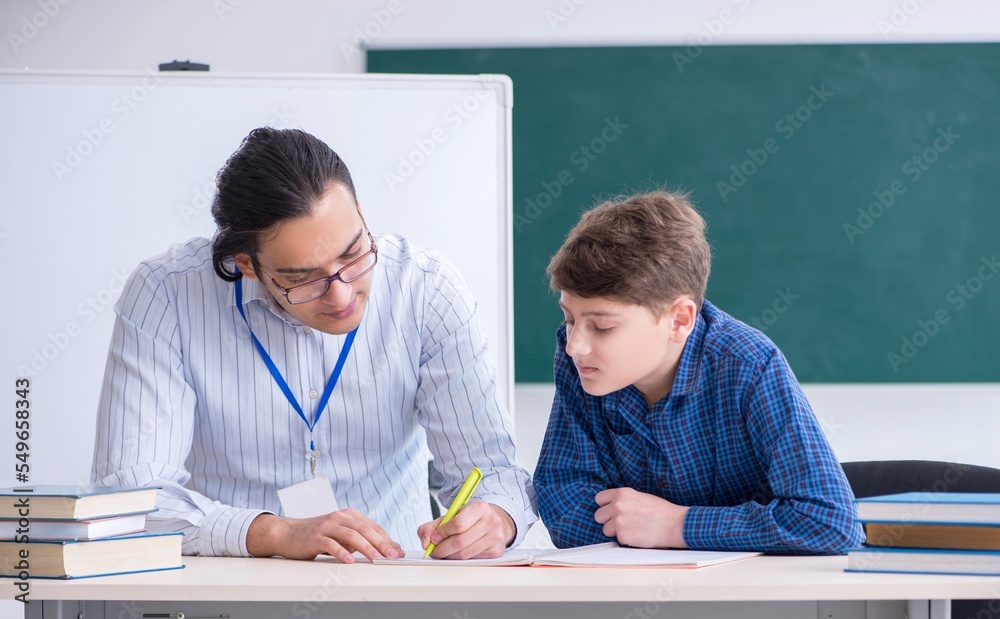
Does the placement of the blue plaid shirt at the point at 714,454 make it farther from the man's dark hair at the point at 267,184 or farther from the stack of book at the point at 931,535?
the man's dark hair at the point at 267,184

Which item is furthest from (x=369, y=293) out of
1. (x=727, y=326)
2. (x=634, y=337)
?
(x=727, y=326)

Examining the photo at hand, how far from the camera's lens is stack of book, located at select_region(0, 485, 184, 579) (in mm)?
1212

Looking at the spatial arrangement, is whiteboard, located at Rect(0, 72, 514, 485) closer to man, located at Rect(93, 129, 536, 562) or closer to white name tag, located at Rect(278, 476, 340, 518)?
man, located at Rect(93, 129, 536, 562)

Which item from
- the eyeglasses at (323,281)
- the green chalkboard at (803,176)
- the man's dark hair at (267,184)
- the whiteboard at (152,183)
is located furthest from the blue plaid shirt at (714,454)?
the green chalkboard at (803,176)

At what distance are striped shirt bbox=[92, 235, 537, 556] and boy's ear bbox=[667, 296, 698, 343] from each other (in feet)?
1.20

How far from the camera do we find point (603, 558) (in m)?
1.29

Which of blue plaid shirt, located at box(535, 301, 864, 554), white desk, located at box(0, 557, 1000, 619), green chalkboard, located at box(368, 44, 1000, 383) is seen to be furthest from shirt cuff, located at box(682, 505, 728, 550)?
green chalkboard, located at box(368, 44, 1000, 383)

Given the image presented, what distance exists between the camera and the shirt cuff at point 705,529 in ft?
4.58

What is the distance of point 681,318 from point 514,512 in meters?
0.42

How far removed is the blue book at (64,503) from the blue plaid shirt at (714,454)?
26.3 inches

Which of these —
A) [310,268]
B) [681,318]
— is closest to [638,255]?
[681,318]

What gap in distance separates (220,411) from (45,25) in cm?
238

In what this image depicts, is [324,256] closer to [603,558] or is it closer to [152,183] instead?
[603,558]

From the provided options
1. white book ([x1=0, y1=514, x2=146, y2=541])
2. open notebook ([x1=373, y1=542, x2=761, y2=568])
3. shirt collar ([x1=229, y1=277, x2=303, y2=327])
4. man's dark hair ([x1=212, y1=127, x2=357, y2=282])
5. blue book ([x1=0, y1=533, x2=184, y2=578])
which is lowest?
open notebook ([x1=373, y1=542, x2=761, y2=568])
